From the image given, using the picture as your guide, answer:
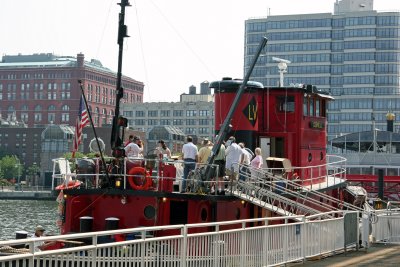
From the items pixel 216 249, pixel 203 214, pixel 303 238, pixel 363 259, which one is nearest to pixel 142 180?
pixel 203 214

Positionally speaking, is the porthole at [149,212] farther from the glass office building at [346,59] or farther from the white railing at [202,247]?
the glass office building at [346,59]

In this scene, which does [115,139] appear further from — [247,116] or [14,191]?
[14,191]

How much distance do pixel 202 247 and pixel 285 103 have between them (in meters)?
15.5

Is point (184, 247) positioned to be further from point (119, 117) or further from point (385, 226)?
point (385, 226)

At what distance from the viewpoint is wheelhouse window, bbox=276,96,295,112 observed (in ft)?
105

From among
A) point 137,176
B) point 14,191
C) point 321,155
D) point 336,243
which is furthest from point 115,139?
point 14,191

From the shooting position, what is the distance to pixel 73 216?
25016 millimetres

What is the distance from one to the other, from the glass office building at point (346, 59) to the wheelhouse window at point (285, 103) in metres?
152

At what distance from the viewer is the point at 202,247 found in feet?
56.5

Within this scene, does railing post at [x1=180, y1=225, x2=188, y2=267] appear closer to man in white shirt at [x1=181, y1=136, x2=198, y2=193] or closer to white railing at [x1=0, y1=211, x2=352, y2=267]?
white railing at [x1=0, y1=211, x2=352, y2=267]

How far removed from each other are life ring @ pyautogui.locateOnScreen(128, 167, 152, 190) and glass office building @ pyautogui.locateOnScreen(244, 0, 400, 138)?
15989cm

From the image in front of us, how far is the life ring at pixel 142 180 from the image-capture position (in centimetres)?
2442

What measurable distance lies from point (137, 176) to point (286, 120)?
9.29 meters

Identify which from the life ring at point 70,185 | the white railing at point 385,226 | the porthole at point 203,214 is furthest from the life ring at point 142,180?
the white railing at point 385,226
